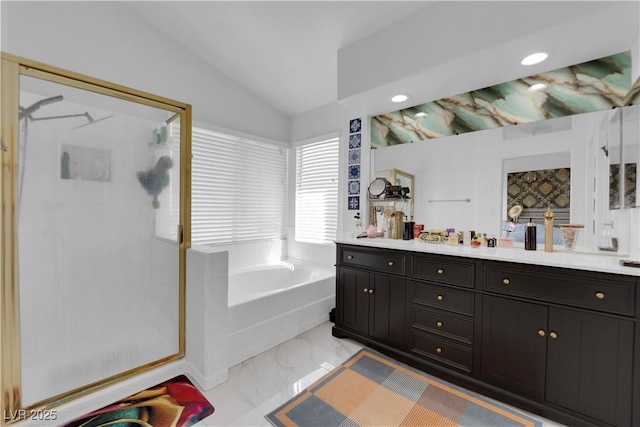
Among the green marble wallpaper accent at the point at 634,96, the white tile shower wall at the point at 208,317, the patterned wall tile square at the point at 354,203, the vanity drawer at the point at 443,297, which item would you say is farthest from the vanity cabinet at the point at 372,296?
the green marble wallpaper accent at the point at 634,96

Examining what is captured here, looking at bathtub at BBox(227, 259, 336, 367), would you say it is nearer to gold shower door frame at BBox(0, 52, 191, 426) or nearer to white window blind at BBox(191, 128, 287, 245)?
white window blind at BBox(191, 128, 287, 245)

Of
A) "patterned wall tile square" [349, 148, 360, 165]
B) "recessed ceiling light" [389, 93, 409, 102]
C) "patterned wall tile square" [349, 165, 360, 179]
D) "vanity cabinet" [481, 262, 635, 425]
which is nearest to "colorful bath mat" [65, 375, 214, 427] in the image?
"vanity cabinet" [481, 262, 635, 425]

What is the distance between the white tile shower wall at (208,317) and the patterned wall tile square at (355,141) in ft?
6.22

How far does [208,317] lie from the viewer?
1813 millimetres

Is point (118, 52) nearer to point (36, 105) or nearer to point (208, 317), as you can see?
point (36, 105)

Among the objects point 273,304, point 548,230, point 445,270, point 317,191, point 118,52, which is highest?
point 118,52

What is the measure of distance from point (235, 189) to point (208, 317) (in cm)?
187

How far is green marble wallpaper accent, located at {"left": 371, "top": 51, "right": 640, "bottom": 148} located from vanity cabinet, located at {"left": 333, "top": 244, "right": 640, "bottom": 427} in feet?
3.76

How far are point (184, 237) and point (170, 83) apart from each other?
1697 millimetres

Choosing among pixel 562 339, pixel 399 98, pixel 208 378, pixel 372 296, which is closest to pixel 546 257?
pixel 562 339

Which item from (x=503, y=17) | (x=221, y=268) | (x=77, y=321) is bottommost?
(x=77, y=321)

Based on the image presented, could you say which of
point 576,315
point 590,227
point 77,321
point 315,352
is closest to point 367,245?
point 315,352

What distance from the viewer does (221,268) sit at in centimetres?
186

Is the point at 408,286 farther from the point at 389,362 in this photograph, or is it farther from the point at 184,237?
the point at 184,237
